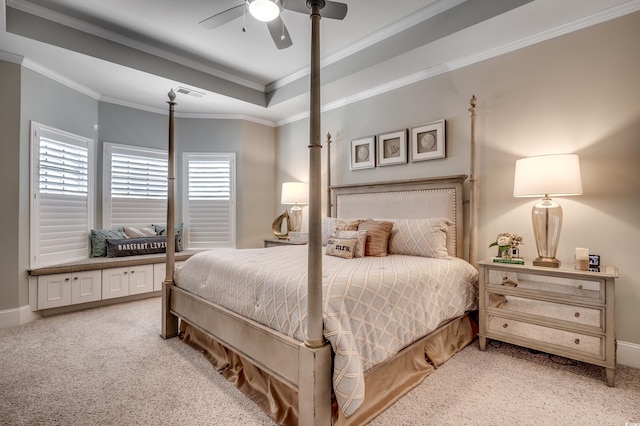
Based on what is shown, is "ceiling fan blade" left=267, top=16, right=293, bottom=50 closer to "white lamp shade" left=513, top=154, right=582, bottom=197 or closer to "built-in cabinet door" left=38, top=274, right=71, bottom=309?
"white lamp shade" left=513, top=154, right=582, bottom=197

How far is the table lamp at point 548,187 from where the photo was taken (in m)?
2.27

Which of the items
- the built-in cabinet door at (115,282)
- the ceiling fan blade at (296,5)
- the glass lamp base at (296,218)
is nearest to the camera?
the ceiling fan blade at (296,5)

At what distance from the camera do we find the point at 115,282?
12.6 feet

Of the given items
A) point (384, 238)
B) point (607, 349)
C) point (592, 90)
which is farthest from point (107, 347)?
point (592, 90)

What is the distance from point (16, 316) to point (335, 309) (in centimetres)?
356

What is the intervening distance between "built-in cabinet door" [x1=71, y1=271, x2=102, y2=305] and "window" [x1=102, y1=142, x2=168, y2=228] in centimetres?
88

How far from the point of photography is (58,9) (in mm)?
2830

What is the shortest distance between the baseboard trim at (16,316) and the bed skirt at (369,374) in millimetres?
1954

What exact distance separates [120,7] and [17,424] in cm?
318

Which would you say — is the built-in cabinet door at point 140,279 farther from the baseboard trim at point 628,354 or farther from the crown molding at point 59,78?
the baseboard trim at point 628,354

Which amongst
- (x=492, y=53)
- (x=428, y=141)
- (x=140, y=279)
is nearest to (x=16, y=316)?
(x=140, y=279)

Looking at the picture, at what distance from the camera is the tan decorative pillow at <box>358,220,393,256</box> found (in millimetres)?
2857

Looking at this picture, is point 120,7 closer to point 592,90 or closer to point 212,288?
point 212,288

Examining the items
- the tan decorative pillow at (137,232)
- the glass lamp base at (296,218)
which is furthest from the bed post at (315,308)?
the tan decorative pillow at (137,232)
